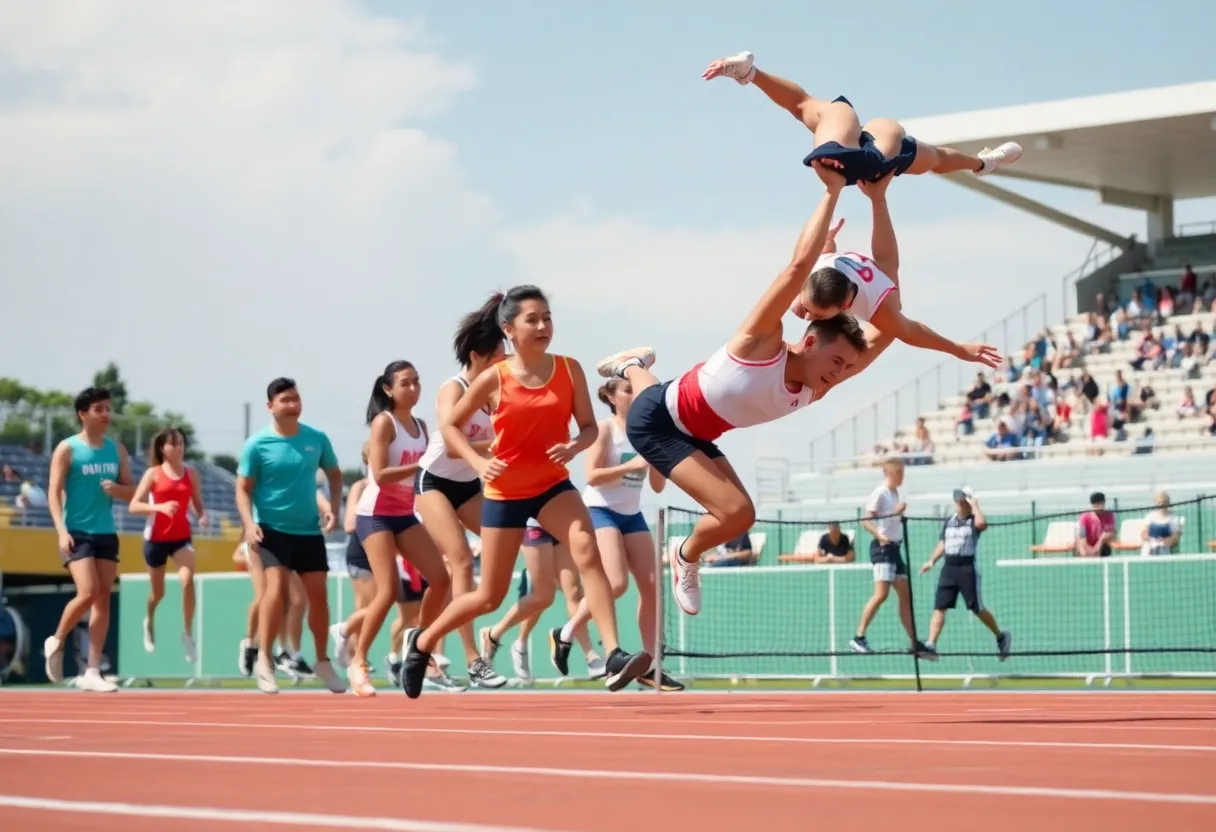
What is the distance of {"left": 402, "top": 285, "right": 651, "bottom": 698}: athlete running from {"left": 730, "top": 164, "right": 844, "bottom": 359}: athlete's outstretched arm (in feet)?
6.87

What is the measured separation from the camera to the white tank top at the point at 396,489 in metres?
12.5

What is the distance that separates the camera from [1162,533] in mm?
20828

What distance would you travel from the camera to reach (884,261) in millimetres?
9547

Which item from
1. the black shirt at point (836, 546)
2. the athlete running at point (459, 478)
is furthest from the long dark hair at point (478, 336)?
the black shirt at point (836, 546)

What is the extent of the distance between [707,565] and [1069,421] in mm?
14807

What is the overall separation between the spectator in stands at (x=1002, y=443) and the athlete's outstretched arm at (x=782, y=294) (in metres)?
25.4

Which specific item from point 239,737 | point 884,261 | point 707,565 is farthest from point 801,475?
point 239,737

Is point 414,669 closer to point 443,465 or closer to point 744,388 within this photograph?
point 443,465

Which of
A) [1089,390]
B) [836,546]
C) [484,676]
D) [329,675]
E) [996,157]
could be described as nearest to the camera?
[996,157]

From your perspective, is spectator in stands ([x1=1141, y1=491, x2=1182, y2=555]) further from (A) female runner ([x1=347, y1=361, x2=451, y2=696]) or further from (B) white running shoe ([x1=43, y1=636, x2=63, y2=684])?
(B) white running shoe ([x1=43, y1=636, x2=63, y2=684])

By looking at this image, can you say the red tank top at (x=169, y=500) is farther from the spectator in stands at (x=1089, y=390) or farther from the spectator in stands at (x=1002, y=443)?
the spectator in stands at (x=1089, y=390)

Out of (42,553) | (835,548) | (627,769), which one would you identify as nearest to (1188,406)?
(835,548)

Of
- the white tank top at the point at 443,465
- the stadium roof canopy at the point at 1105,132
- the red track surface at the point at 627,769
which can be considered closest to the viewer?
the red track surface at the point at 627,769

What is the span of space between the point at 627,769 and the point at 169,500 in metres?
13.0
